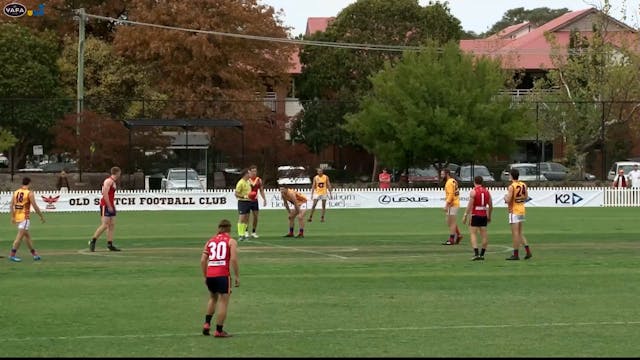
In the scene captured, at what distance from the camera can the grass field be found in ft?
41.4

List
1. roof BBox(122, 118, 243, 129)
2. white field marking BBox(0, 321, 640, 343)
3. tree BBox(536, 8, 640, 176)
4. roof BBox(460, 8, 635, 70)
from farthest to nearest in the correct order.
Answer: roof BBox(460, 8, 635, 70) → tree BBox(536, 8, 640, 176) → roof BBox(122, 118, 243, 129) → white field marking BBox(0, 321, 640, 343)

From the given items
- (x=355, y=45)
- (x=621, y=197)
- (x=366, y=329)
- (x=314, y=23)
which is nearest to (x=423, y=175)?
(x=621, y=197)

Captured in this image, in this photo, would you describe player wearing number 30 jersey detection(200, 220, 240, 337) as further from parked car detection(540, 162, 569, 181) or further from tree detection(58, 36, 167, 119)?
tree detection(58, 36, 167, 119)

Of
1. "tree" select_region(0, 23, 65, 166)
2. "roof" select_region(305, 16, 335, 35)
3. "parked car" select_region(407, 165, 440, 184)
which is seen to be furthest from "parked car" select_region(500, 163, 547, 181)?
"roof" select_region(305, 16, 335, 35)

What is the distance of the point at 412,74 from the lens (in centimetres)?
5369

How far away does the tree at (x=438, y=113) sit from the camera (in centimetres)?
5281

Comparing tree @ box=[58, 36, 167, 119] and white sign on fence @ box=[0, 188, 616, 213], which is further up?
tree @ box=[58, 36, 167, 119]

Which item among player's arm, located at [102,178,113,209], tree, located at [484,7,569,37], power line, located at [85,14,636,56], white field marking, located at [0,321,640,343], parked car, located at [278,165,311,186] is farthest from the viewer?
tree, located at [484,7,569,37]

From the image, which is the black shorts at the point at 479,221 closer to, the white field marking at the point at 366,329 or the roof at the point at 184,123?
the white field marking at the point at 366,329

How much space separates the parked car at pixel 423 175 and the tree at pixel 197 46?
12067 millimetres

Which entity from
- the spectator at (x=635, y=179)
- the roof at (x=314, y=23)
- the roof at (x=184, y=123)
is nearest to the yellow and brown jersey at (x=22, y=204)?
the roof at (x=184, y=123)

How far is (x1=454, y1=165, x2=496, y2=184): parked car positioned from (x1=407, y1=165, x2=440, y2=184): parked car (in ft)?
3.78

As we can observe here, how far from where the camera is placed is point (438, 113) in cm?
5244

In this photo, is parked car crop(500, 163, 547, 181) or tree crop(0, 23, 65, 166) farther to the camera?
tree crop(0, 23, 65, 166)
